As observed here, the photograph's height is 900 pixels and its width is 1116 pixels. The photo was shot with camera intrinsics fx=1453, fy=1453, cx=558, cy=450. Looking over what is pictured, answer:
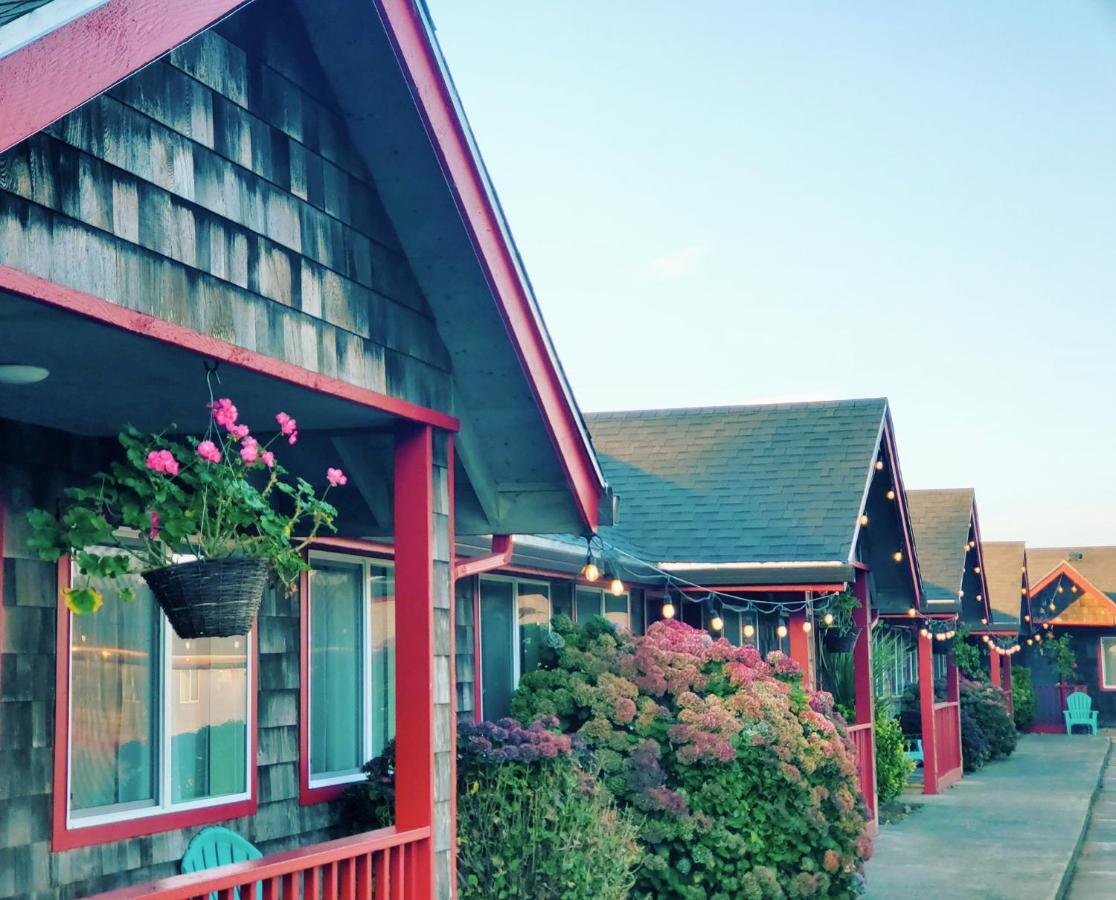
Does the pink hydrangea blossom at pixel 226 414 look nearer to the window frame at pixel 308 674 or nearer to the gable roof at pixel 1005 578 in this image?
the window frame at pixel 308 674

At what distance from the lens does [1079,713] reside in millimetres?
38156

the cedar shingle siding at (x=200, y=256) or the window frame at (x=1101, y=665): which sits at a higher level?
the cedar shingle siding at (x=200, y=256)

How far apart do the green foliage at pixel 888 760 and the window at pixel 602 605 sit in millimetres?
5700

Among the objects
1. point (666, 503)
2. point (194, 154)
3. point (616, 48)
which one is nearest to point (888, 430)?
point (666, 503)

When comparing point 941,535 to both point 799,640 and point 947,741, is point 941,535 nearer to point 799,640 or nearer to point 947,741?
point 947,741

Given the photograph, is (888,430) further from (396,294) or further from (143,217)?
(143,217)

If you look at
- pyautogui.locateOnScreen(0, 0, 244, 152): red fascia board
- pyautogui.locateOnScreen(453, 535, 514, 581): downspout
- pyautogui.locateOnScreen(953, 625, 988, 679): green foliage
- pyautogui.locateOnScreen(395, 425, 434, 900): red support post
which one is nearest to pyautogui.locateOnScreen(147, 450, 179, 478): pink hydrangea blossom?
pyautogui.locateOnScreen(0, 0, 244, 152): red fascia board

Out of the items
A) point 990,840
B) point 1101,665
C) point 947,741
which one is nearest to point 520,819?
point 990,840

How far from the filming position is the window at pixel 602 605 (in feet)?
45.2

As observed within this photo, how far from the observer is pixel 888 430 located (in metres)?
17.5

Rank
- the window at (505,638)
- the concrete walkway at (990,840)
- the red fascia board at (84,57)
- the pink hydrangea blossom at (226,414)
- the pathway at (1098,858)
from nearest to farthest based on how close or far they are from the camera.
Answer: the red fascia board at (84,57) → the pink hydrangea blossom at (226,414) → the window at (505,638) → the concrete walkway at (990,840) → the pathway at (1098,858)

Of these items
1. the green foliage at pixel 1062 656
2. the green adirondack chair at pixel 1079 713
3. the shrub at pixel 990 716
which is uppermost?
the green foliage at pixel 1062 656

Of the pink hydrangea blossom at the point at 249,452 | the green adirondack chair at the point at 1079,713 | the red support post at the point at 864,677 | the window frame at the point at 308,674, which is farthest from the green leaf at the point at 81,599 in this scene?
the green adirondack chair at the point at 1079,713

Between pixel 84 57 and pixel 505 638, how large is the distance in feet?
27.4
